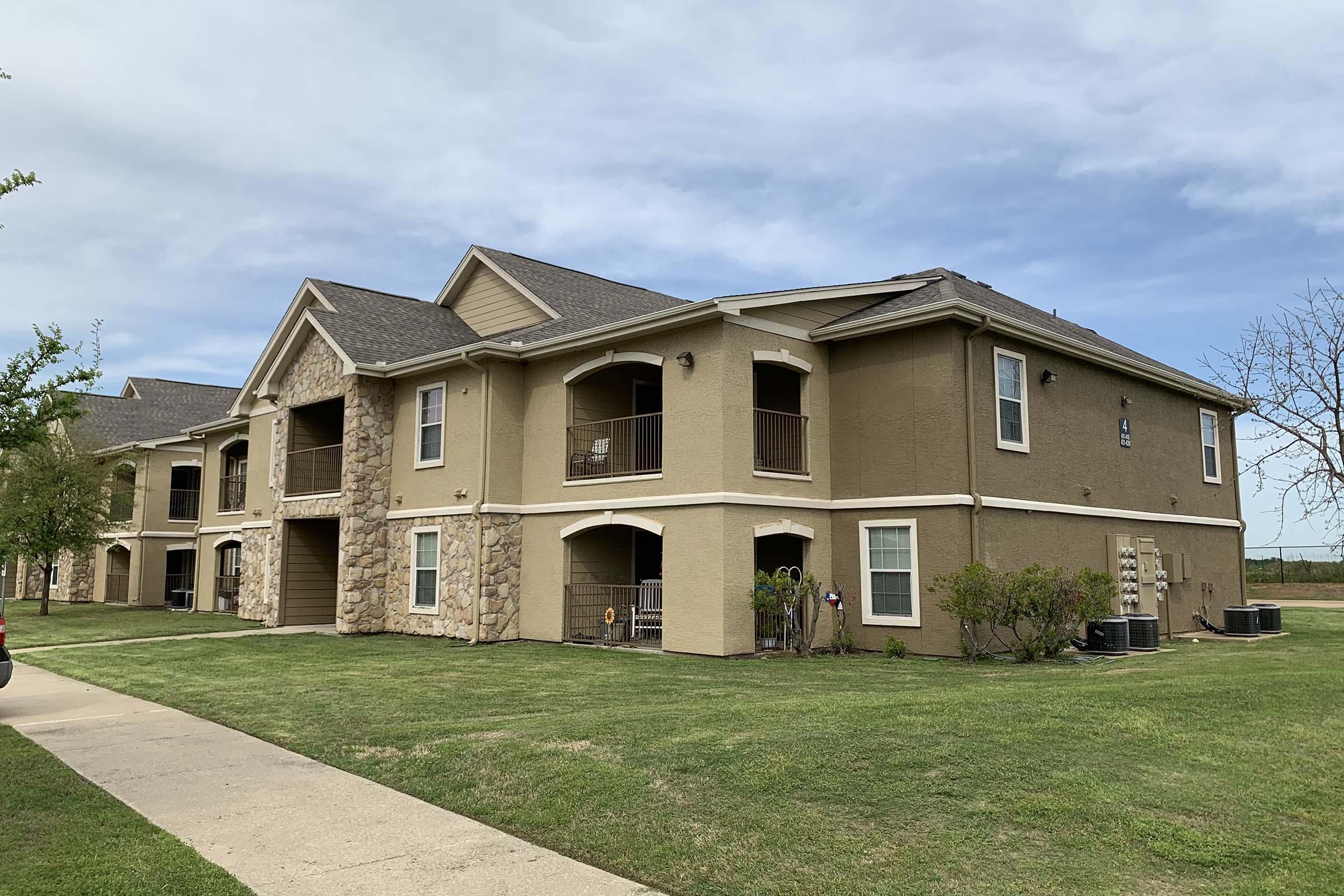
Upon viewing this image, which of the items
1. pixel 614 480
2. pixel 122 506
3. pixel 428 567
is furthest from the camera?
pixel 122 506

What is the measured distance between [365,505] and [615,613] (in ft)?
20.6

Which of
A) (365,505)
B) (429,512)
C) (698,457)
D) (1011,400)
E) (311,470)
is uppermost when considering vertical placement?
(1011,400)

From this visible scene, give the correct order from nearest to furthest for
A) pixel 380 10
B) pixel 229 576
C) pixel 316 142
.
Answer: pixel 380 10, pixel 316 142, pixel 229 576

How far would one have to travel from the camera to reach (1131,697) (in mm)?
8617

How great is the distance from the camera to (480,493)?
18.2 meters

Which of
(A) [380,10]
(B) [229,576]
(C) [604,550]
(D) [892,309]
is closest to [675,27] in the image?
(A) [380,10]

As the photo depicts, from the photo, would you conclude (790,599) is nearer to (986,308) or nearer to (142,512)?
(986,308)

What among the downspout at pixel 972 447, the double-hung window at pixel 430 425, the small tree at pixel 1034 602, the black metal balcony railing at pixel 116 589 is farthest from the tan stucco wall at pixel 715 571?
the black metal balcony railing at pixel 116 589

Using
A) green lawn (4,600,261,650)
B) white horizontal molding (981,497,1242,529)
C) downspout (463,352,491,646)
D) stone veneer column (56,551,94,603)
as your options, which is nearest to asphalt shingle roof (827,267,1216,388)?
white horizontal molding (981,497,1242,529)

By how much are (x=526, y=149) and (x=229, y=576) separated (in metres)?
16.4

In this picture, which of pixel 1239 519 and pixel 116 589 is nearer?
pixel 1239 519

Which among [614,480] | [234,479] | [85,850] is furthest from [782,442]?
[234,479]

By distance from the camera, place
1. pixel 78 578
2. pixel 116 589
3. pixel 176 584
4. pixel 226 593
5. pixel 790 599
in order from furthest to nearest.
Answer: pixel 78 578 → pixel 116 589 → pixel 176 584 → pixel 226 593 → pixel 790 599

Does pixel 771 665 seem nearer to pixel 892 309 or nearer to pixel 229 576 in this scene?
pixel 892 309
